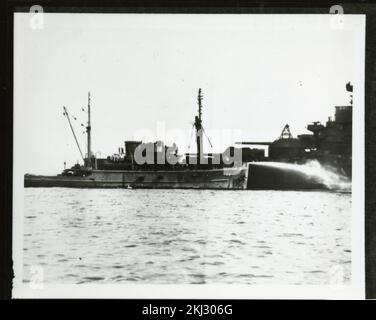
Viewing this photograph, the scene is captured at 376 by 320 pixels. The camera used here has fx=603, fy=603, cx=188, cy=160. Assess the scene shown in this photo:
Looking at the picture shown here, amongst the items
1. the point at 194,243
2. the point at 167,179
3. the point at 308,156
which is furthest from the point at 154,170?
the point at 308,156

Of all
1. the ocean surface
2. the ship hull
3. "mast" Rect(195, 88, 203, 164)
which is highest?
"mast" Rect(195, 88, 203, 164)

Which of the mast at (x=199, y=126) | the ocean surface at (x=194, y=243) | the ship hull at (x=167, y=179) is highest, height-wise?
the mast at (x=199, y=126)

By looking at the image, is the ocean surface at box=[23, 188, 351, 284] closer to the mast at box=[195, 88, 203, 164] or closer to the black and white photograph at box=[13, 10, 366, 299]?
the black and white photograph at box=[13, 10, 366, 299]

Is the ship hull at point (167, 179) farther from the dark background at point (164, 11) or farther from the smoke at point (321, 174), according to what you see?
the dark background at point (164, 11)

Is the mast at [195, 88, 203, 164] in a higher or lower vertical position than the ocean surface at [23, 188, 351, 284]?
higher

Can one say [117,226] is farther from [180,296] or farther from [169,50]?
[169,50]

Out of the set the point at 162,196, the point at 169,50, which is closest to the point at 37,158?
the point at 162,196

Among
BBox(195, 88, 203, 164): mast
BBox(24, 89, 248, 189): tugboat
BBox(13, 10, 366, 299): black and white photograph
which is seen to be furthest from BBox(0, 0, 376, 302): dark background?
BBox(195, 88, 203, 164): mast

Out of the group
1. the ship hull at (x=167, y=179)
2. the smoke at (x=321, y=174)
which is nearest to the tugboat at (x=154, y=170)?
the ship hull at (x=167, y=179)
